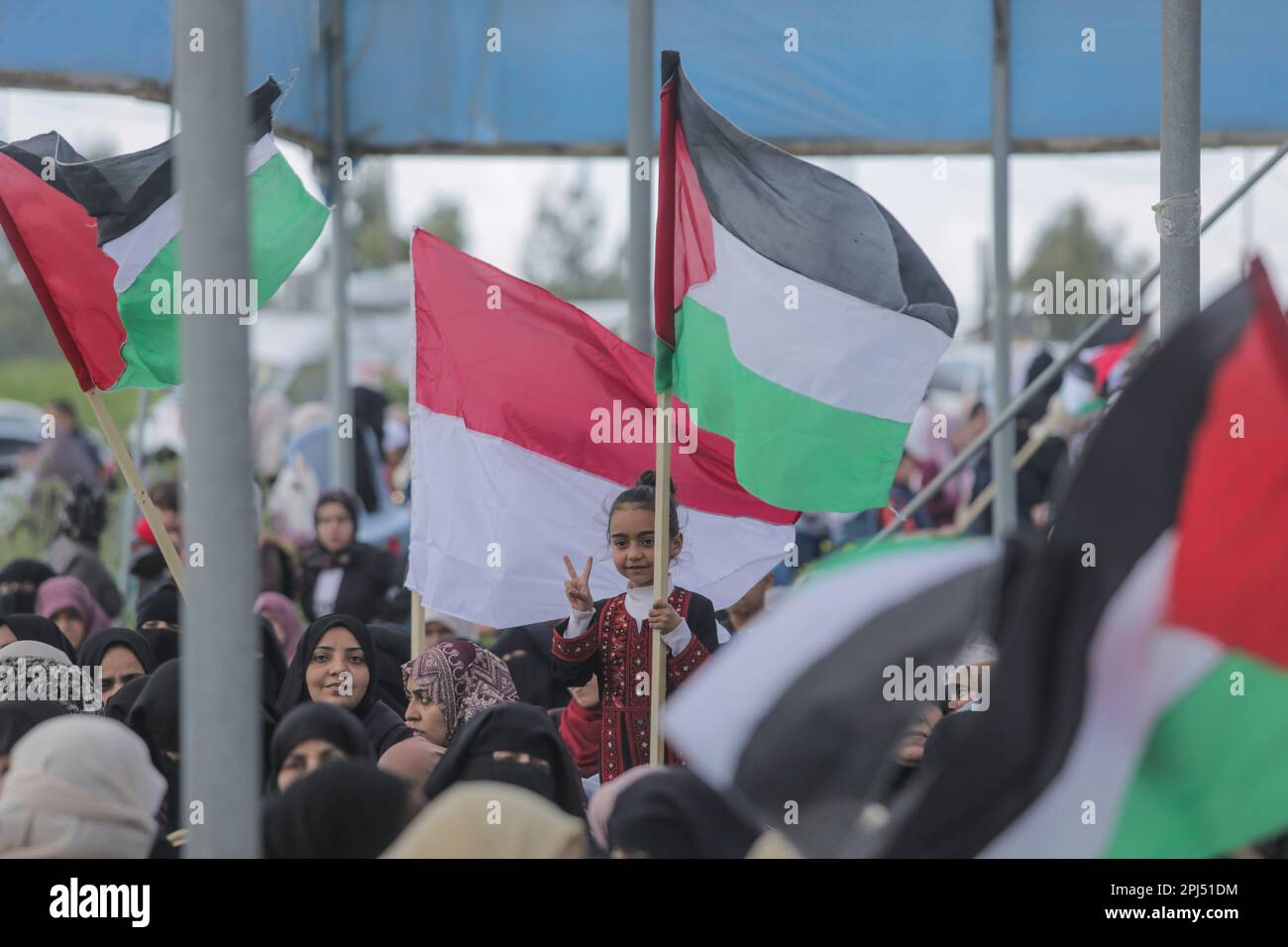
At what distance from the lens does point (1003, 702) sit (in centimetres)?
253

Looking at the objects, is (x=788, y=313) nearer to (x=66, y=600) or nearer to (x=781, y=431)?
(x=781, y=431)

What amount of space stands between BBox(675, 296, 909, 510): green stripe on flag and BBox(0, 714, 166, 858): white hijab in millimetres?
2379

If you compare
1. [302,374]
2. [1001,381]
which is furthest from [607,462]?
[302,374]

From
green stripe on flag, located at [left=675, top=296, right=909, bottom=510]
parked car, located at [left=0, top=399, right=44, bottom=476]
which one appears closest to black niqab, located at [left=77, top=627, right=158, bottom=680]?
green stripe on flag, located at [left=675, top=296, right=909, bottom=510]

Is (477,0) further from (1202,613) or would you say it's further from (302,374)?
(302,374)

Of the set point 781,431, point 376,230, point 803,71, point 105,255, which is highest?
point 376,230

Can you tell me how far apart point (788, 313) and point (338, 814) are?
8.04 feet

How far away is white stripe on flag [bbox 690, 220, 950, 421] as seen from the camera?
511cm

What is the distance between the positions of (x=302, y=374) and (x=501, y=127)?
21.4m

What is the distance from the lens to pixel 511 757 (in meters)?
4.03

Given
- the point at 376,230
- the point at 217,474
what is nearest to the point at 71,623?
the point at 217,474

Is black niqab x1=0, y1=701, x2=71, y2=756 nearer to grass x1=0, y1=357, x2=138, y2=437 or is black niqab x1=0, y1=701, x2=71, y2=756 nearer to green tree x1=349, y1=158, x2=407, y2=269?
grass x1=0, y1=357, x2=138, y2=437

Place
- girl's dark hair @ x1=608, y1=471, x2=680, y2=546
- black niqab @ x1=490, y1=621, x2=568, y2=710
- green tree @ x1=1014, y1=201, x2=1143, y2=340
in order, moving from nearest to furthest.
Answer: girl's dark hair @ x1=608, y1=471, x2=680, y2=546, black niqab @ x1=490, y1=621, x2=568, y2=710, green tree @ x1=1014, y1=201, x2=1143, y2=340

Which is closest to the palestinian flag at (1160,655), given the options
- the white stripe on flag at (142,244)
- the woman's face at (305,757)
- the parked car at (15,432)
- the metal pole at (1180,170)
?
the metal pole at (1180,170)
